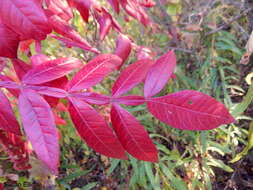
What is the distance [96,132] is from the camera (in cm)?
53

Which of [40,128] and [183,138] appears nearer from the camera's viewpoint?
[40,128]

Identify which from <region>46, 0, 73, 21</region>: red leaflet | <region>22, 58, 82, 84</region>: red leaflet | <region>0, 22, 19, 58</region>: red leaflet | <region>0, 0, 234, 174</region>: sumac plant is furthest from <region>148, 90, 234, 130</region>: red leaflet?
<region>46, 0, 73, 21</region>: red leaflet

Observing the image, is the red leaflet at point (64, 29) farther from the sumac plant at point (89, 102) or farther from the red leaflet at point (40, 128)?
the red leaflet at point (40, 128)

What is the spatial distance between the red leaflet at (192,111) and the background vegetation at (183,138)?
0.96 m

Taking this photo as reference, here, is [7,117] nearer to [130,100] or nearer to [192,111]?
[130,100]

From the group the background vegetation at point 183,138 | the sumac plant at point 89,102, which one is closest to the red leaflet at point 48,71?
the sumac plant at point 89,102

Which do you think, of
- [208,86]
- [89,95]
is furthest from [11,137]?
[208,86]

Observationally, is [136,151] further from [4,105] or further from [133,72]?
[4,105]

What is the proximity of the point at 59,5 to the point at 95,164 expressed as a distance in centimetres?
131

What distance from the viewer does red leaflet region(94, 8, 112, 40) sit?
836mm

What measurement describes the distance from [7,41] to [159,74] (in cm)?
31

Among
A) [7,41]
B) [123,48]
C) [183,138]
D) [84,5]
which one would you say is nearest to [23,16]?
[7,41]

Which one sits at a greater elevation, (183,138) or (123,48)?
(123,48)

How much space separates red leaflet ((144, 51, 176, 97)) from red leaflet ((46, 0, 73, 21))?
0.37m
